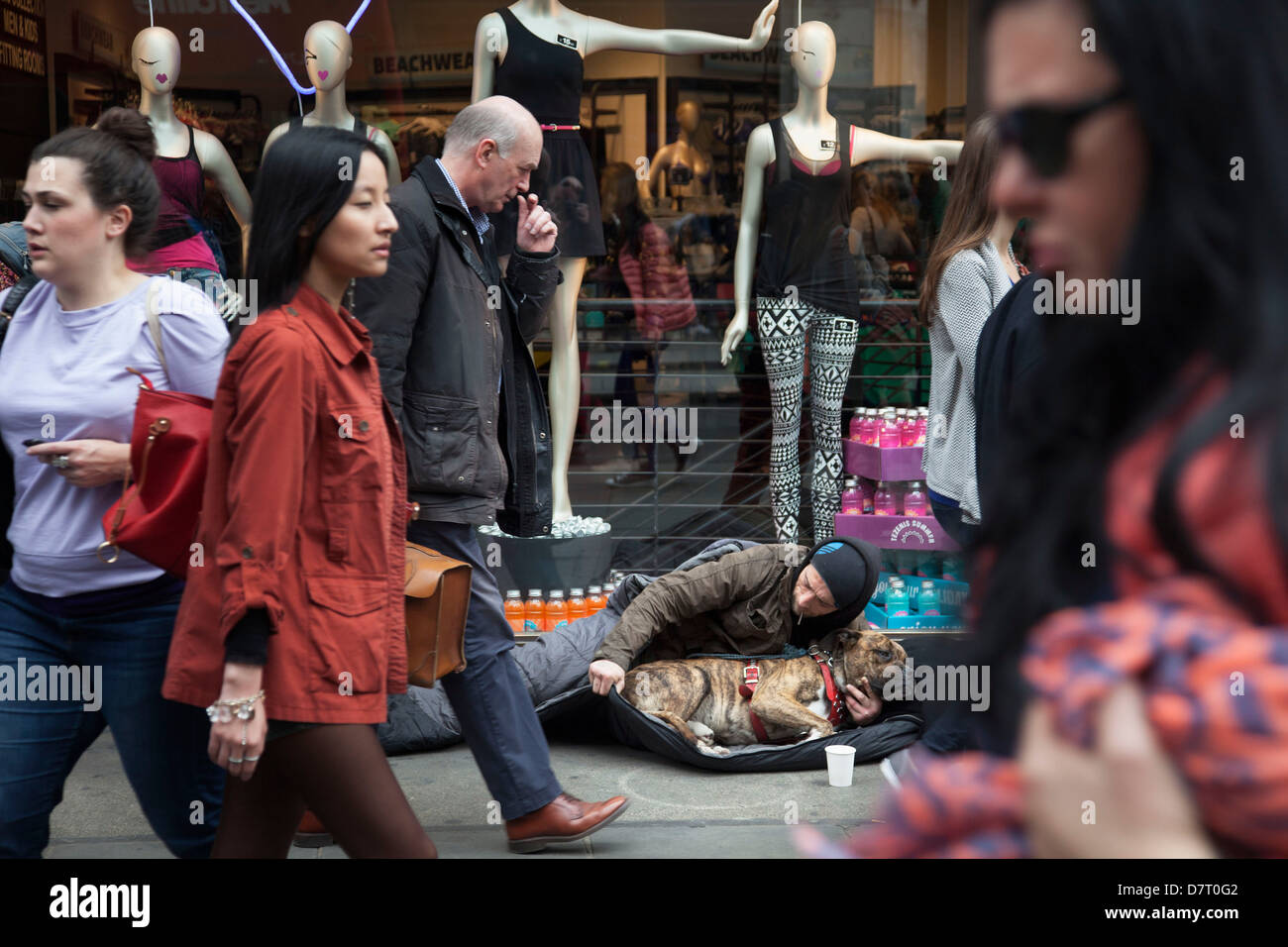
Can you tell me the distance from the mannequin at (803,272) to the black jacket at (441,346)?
108 inches

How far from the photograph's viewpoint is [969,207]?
3.99 meters

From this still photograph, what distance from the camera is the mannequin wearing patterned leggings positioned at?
20.9 feet

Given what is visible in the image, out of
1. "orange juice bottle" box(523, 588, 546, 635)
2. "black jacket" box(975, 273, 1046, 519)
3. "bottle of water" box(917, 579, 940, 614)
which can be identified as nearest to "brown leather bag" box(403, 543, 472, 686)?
"black jacket" box(975, 273, 1046, 519)

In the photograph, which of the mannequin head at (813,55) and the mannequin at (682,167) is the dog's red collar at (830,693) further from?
the mannequin at (682,167)

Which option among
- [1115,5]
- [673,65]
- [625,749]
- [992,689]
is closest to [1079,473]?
[992,689]

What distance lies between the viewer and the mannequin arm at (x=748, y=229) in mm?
6316

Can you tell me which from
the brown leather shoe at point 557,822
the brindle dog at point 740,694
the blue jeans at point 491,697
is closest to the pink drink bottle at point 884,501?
the brindle dog at point 740,694

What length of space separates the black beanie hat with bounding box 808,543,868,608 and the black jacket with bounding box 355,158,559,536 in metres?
1.51

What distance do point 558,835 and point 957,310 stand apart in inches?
76.0

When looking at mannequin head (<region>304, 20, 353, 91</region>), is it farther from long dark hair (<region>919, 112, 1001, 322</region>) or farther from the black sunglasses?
the black sunglasses

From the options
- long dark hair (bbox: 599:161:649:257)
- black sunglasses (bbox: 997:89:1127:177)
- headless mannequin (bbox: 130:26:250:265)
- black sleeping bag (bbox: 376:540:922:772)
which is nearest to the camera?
black sunglasses (bbox: 997:89:1127:177)

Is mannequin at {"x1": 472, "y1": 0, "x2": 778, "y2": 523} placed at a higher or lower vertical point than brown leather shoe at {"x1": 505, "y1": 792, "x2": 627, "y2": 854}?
higher

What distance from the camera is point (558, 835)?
3.80 meters

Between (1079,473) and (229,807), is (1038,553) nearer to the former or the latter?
(1079,473)
